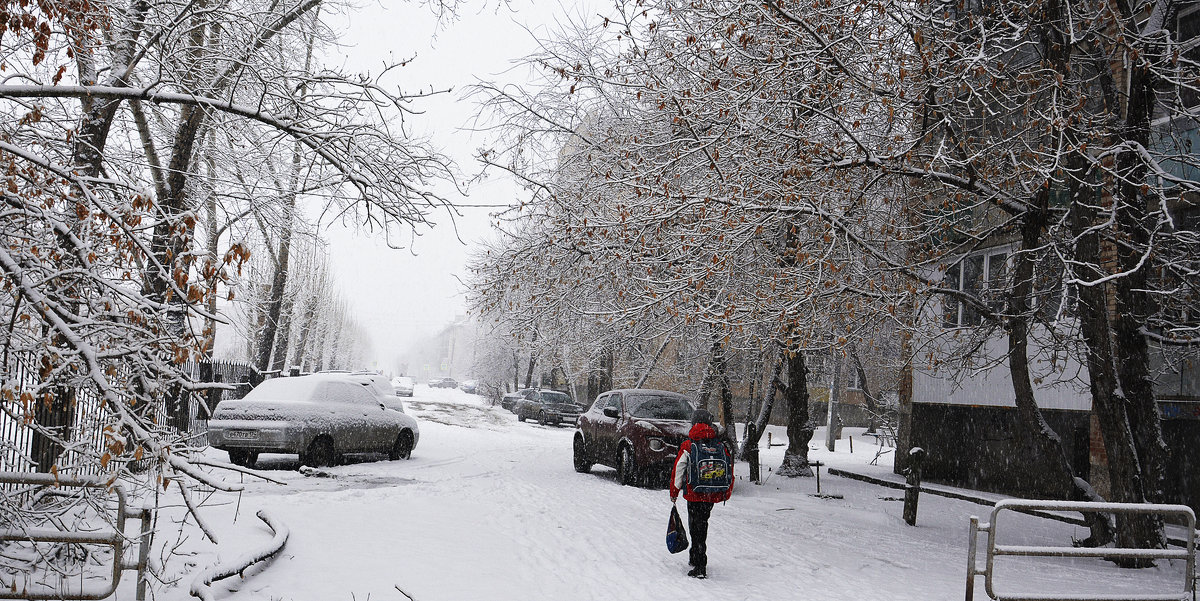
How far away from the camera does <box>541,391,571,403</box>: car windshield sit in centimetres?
3872

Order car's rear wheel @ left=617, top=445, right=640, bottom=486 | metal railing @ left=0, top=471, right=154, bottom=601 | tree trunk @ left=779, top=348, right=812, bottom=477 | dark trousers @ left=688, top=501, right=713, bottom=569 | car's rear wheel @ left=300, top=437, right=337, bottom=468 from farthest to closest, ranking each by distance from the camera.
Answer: tree trunk @ left=779, top=348, right=812, bottom=477 < car's rear wheel @ left=617, top=445, right=640, bottom=486 < car's rear wheel @ left=300, top=437, right=337, bottom=468 < dark trousers @ left=688, top=501, right=713, bottom=569 < metal railing @ left=0, top=471, right=154, bottom=601

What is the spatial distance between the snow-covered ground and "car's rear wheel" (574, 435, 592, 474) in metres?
1.52

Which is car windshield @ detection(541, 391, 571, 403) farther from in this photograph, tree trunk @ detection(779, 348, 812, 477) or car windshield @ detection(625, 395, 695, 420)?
car windshield @ detection(625, 395, 695, 420)

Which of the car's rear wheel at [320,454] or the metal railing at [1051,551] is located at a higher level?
the metal railing at [1051,551]

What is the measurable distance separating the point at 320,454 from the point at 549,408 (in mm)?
23861

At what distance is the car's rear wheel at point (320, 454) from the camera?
A: 14477 mm

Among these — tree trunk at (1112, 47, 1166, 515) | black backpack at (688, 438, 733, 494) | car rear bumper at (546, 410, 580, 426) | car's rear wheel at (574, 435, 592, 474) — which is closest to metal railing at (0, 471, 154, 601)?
black backpack at (688, 438, 733, 494)

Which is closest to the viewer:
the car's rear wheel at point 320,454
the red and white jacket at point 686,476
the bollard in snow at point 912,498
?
the red and white jacket at point 686,476

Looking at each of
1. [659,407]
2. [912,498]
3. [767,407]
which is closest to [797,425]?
[767,407]

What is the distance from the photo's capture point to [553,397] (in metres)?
38.9

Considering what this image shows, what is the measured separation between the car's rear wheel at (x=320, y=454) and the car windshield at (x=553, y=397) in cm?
2387

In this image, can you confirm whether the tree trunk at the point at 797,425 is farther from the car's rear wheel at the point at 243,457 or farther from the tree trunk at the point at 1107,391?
the car's rear wheel at the point at 243,457

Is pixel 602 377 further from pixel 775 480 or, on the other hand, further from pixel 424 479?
pixel 424 479

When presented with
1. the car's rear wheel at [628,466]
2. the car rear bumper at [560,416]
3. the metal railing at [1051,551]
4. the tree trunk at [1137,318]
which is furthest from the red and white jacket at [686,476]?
the car rear bumper at [560,416]
